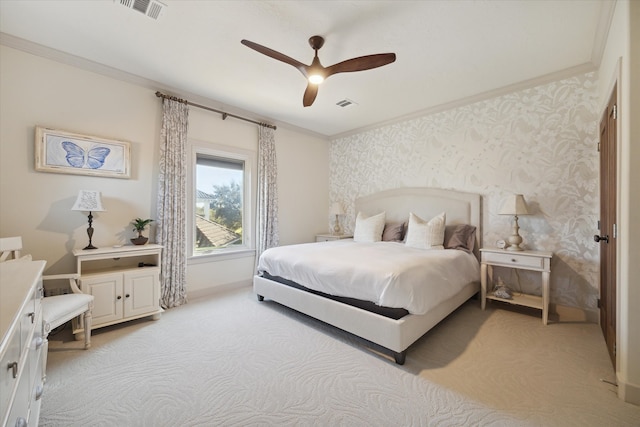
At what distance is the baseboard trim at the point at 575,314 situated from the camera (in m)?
2.87

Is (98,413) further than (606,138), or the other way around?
(606,138)

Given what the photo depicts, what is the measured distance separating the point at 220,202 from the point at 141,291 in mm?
1645

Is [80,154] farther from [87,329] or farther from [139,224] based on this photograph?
[87,329]

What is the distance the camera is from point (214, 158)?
4.05 meters

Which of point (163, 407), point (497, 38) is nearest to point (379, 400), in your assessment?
point (163, 407)

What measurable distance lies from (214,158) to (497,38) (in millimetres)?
3685

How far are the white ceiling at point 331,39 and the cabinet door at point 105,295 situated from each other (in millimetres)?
2270

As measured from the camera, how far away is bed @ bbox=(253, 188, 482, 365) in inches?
85.1

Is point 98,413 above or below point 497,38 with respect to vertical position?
below

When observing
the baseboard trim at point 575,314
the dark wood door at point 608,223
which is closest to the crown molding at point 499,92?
the dark wood door at point 608,223

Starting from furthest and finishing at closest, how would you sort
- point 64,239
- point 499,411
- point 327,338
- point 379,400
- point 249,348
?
point 64,239
point 327,338
point 249,348
point 379,400
point 499,411

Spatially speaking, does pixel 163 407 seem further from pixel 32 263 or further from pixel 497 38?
pixel 497 38

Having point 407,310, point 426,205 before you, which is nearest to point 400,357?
point 407,310

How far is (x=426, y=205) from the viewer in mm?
4113
